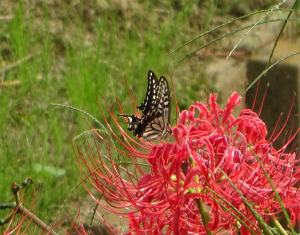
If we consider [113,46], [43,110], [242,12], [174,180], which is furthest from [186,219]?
[242,12]

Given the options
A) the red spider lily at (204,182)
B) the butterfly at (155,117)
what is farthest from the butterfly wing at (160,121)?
the red spider lily at (204,182)

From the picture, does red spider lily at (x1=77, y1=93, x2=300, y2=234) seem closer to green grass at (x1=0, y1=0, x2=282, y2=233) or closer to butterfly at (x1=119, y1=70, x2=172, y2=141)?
butterfly at (x1=119, y1=70, x2=172, y2=141)

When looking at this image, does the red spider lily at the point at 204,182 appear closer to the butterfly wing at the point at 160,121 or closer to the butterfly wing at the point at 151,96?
the butterfly wing at the point at 160,121

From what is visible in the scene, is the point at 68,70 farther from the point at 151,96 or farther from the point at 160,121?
the point at 160,121

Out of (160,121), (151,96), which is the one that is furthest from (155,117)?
(151,96)

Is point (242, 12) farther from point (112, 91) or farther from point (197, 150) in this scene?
point (197, 150)

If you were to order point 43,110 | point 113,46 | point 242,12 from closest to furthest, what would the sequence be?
point 43,110, point 113,46, point 242,12

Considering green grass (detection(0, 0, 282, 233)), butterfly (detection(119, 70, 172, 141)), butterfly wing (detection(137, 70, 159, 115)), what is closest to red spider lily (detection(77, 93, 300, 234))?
butterfly (detection(119, 70, 172, 141))
